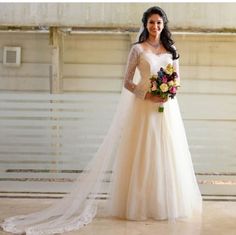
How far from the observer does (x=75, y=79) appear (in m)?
5.70

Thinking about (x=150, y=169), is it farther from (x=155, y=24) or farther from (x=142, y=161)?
(x=155, y=24)

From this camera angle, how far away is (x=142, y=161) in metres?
3.07

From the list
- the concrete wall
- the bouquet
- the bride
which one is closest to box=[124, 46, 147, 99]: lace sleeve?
the bride

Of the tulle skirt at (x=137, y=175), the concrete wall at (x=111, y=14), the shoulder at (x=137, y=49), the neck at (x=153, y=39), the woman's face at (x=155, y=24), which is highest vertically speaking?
the concrete wall at (x=111, y=14)

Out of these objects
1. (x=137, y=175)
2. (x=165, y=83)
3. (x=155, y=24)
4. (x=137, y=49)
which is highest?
(x=155, y=24)

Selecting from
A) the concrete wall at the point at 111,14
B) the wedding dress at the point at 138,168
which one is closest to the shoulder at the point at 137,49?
the wedding dress at the point at 138,168

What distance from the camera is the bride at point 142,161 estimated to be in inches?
120

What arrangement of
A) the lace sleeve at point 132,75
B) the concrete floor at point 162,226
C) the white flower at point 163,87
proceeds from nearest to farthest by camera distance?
the concrete floor at point 162,226, the white flower at point 163,87, the lace sleeve at point 132,75

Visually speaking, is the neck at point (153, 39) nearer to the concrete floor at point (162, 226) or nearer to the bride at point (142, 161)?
the bride at point (142, 161)

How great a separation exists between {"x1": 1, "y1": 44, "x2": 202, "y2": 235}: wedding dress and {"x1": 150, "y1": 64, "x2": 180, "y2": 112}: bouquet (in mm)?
72

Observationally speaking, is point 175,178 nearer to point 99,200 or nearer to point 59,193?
point 99,200

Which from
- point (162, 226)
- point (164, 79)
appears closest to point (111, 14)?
point (164, 79)

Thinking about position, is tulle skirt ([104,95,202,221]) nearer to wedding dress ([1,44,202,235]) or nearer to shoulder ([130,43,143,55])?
wedding dress ([1,44,202,235])

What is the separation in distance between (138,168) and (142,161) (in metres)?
0.06
